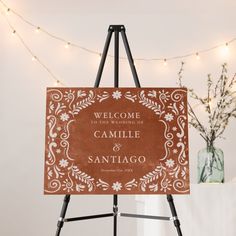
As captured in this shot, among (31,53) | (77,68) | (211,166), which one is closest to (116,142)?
(211,166)

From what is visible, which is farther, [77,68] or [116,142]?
[77,68]

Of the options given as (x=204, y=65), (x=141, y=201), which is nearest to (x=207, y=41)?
(x=204, y=65)

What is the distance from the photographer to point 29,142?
2457mm

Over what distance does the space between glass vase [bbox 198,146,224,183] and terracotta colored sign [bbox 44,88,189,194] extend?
1.66 ft

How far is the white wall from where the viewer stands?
7.87 feet

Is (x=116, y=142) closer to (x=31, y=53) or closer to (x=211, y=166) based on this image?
(x=211, y=166)

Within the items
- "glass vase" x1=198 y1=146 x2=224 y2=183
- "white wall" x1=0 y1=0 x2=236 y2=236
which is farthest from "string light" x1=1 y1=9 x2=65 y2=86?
"glass vase" x1=198 y1=146 x2=224 y2=183

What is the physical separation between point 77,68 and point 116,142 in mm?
1176

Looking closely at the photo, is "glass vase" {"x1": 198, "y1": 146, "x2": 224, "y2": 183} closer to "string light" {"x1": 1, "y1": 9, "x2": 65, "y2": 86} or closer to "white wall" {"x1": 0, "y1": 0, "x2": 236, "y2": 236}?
"white wall" {"x1": 0, "y1": 0, "x2": 236, "y2": 236}

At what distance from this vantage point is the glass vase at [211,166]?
193 cm

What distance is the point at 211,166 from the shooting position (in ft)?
6.38

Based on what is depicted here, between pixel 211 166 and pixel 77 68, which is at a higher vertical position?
pixel 77 68

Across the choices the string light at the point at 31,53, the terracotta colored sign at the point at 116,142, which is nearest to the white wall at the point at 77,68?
the string light at the point at 31,53

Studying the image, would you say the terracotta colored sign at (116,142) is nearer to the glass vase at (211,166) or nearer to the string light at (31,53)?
the glass vase at (211,166)
